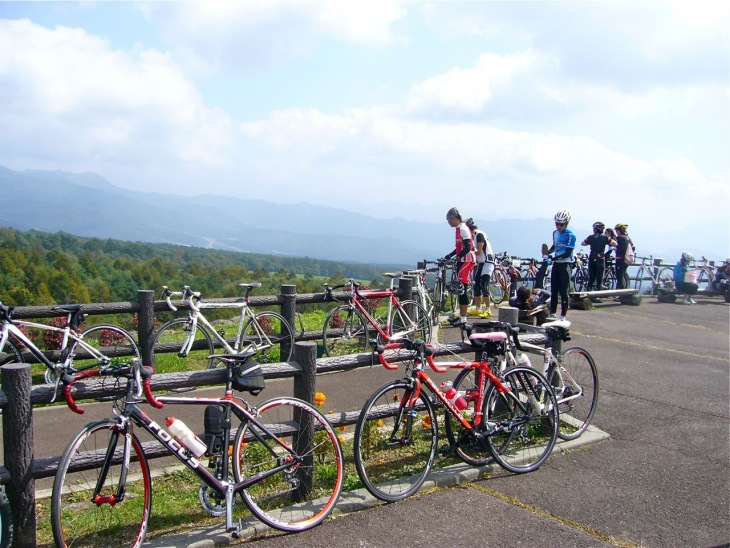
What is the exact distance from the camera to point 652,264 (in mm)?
20891

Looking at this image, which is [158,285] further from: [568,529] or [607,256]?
[568,529]

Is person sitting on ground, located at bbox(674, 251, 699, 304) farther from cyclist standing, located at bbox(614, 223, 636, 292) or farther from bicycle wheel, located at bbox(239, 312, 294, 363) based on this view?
bicycle wheel, located at bbox(239, 312, 294, 363)

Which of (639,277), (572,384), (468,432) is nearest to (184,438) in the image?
(468,432)

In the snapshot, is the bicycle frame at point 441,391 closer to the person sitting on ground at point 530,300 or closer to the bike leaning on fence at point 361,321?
the person sitting on ground at point 530,300

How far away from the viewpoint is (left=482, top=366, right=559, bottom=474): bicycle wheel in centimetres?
539

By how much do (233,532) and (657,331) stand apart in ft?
39.1

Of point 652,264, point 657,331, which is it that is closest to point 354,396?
point 657,331

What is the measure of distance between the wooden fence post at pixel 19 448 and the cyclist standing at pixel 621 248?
55.7ft

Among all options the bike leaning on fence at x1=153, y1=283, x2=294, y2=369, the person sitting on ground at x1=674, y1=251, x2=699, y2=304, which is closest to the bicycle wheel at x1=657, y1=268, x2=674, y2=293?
the person sitting on ground at x1=674, y1=251, x2=699, y2=304

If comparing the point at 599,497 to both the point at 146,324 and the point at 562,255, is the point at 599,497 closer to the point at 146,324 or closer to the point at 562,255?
the point at 146,324

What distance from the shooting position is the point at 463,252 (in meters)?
12.3

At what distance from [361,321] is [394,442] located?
16.9 feet

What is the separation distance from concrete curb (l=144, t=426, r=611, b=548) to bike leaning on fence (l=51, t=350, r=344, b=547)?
0.37 ft

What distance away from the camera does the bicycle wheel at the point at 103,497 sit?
3543mm
